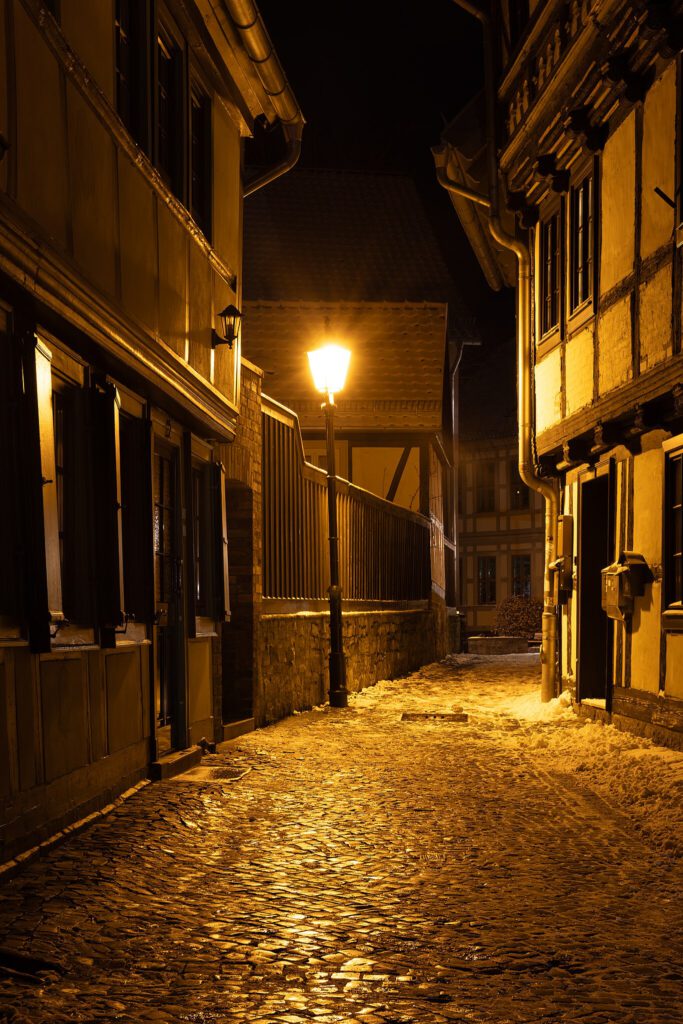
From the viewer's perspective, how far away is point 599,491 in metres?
11.9

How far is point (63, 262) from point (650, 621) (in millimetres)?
6008

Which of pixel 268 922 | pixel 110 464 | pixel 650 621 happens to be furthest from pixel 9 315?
pixel 650 621

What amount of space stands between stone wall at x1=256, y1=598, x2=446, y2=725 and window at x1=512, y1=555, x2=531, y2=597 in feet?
61.2

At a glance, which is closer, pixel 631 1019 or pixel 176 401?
pixel 631 1019

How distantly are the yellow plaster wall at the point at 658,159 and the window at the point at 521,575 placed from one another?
3008 cm

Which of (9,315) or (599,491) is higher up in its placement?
(9,315)

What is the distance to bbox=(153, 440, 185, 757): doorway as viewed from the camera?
8.66 m

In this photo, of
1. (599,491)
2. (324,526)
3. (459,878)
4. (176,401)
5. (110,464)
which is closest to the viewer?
(459,878)

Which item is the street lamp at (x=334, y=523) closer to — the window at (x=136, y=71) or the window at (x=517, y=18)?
the window at (x=517, y=18)

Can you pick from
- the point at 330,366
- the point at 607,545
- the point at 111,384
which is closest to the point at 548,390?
the point at 607,545

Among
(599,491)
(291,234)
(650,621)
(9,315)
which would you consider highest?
(291,234)

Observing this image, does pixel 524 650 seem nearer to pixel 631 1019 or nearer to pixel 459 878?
pixel 459 878

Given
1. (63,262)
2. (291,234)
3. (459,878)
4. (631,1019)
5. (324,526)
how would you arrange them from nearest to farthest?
(631,1019)
(459,878)
(63,262)
(324,526)
(291,234)

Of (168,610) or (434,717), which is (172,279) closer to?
(168,610)
